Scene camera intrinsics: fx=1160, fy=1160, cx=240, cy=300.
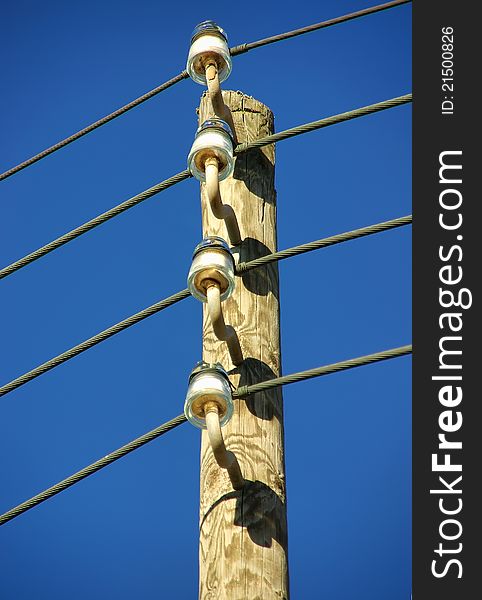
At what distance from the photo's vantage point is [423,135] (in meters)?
4.14

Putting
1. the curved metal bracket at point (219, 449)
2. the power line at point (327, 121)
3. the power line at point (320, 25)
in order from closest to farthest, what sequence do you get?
the curved metal bracket at point (219, 449) → the power line at point (327, 121) → the power line at point (320, 25)

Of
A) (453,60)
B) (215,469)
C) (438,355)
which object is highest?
(453,60)

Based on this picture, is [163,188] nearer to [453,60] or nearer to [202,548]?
[453,60]

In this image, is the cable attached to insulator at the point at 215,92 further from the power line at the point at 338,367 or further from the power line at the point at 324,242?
the power line at the point at 338,367

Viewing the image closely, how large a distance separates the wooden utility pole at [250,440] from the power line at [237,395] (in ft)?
0.51

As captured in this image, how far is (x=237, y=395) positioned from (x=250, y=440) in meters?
0.17

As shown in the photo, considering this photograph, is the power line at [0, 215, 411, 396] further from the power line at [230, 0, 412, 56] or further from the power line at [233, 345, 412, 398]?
the power line at [230, 0, 412, 56]

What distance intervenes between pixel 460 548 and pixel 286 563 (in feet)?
1.93

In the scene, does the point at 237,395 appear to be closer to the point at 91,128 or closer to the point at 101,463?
the point at 101,463

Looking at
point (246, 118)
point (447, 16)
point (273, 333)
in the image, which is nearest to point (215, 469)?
point (273, 333)

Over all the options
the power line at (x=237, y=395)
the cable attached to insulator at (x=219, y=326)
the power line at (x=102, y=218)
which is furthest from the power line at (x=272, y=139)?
the power line at (x=237, y=395)

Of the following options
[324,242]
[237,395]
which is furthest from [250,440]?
[324,242]

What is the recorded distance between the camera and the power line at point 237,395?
3.59 metres

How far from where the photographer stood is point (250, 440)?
3834 millimetres
